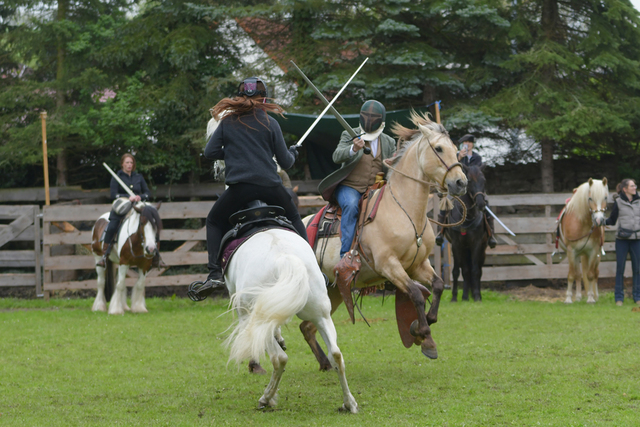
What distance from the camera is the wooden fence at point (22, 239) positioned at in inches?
548

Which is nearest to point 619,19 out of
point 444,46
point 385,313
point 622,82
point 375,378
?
point 622,82

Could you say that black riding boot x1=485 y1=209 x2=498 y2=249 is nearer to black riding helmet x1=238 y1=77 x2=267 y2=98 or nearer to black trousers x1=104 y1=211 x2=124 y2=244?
black trousers x1=104 y1=211 x2=124 y2=244

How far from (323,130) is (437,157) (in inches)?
243

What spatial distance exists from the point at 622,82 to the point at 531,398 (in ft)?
38.1

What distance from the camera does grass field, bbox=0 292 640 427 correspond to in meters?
5.09

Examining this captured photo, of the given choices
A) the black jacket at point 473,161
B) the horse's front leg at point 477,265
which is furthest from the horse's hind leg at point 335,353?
the horse's front leg at point 477,265

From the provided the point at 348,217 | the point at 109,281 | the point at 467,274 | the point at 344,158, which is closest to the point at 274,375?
the point at 348,217

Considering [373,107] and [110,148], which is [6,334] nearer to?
[373,107]

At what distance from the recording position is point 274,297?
4.72 metres

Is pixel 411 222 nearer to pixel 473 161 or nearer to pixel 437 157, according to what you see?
pixel 437 157

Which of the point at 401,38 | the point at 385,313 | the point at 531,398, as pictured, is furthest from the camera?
the point at 401,38

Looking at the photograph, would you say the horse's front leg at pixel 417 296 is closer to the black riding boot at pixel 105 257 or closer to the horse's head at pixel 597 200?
the horse's head at pixel 597 200

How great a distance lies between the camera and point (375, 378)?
21.4 ft

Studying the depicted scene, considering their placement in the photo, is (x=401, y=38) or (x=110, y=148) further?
(x=110, y=148)
